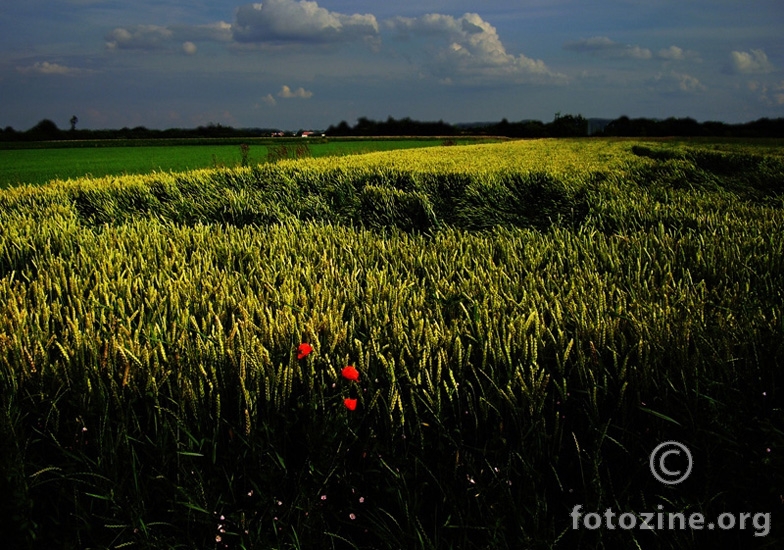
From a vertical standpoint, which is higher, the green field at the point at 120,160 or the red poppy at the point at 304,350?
the green field at the point at 120,160

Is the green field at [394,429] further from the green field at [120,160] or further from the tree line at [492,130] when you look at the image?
the tree line at [492,130]

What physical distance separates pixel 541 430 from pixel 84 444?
5.08 feet

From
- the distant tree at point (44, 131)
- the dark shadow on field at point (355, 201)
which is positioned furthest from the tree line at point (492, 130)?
the dark shadow on field at point (355, 201)

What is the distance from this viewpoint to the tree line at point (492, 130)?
57406 millimetres

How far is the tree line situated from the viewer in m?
57.4

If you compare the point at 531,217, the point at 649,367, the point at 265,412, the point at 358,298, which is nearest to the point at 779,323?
Result: the point at 649,367

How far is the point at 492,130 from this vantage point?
80.1 metres

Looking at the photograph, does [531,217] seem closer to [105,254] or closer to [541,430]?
[105,254]

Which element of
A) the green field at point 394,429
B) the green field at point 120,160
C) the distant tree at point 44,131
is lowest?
the green field at point 394,429

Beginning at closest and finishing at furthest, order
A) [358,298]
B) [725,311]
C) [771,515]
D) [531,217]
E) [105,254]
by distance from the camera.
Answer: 1. [771,515]
2. [725,311]
3. [358,298]
4. [105,254]
5. [531,217]

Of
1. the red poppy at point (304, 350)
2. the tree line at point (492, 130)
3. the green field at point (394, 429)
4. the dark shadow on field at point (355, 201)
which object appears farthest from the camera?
the tree line at point (492, 130)

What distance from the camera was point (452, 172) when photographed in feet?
27.4

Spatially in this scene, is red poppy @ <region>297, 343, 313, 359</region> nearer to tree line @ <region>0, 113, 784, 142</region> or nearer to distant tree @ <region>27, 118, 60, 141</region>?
tree line @ <region>0, 113, 784, 142</region>

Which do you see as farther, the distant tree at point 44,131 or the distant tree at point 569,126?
the distant tree at point 569,126
